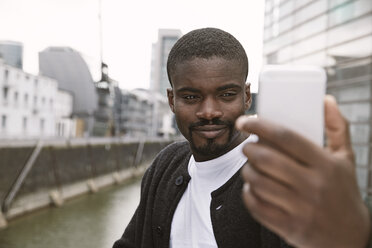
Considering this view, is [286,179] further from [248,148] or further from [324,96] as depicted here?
[324,96]

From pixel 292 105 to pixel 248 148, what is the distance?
5.0 inches

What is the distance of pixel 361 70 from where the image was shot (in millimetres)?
19141

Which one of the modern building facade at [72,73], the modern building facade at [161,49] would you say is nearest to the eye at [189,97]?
the modern building facade at [72,73]

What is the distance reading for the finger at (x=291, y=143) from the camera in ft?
2.30

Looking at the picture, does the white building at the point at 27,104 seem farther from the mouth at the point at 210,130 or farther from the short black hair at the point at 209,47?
the mouth at the point at 210,130

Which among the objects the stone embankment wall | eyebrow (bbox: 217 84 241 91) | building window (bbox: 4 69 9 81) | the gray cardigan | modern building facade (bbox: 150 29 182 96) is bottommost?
the stone embankment wall

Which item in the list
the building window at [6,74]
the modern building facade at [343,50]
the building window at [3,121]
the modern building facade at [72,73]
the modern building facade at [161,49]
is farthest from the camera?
the modern building facade at [161,49]

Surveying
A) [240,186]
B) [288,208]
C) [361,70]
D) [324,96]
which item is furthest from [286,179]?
[361,70]

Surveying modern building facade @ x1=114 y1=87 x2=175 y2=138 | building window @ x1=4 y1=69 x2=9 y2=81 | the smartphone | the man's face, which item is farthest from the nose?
modern building facade @ x1=114 y1=87 x2=175 y2=138

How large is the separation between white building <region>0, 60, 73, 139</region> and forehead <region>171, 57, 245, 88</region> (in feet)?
136

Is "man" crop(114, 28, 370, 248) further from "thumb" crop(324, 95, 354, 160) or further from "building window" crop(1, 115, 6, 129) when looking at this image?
"building window" crop(1, 115, 6, 129)

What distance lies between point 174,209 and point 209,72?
685 mm

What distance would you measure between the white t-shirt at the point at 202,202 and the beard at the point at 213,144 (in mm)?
51

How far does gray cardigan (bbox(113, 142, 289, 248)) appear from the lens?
1.49 metres
